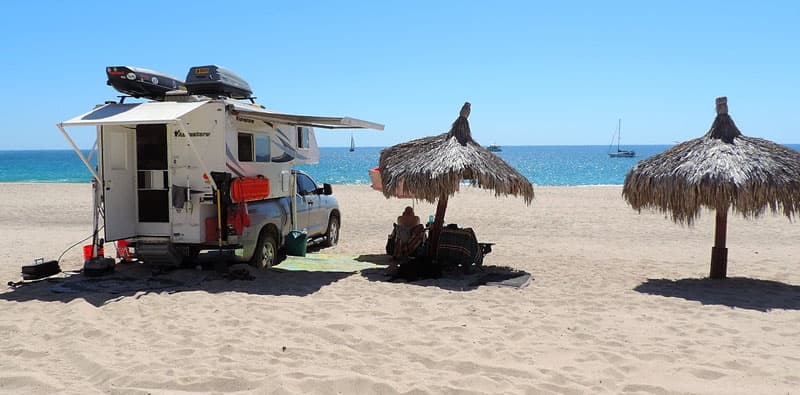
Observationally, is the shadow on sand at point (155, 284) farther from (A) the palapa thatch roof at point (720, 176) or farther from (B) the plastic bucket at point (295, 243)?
(A) the palapa thatch roof at point (720, 176)

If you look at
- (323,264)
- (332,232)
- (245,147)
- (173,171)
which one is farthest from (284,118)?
(332,232)

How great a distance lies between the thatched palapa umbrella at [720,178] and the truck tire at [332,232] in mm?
5477

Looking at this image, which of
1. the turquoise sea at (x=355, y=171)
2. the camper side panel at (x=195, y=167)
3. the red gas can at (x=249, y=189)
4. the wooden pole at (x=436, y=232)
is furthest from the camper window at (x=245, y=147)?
the turquoise sea at (x=355, y=171)

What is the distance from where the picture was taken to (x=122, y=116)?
7.13m

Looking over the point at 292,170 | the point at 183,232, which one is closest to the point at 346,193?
the point at 292,170

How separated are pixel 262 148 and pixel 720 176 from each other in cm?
604

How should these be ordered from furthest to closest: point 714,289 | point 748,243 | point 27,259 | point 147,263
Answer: point 748,243, point 27,259, point 147,263, point 714,289

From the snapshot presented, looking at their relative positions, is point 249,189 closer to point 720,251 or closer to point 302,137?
point 302,137

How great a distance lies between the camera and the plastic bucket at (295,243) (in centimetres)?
924

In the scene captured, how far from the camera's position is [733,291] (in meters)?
7.34

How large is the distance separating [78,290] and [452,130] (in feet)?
17.2

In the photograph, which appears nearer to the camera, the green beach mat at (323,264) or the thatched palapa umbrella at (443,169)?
the thatched palapa umbrella at (443,169)

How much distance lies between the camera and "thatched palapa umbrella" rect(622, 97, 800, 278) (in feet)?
23.1

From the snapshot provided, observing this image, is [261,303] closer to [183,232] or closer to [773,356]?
[183,232]
